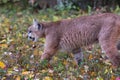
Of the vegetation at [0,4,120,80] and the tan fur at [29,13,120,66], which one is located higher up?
the tan fur at [29,13,120,66]

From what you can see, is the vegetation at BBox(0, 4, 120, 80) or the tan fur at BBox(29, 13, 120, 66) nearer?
the vegetation at BBox(0, 4, 120, 80)

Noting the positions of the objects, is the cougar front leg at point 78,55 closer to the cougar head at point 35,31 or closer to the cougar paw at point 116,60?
the cougar head at point 35,31

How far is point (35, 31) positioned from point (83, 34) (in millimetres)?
1327

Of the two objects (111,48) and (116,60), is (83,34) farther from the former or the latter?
(116,60)

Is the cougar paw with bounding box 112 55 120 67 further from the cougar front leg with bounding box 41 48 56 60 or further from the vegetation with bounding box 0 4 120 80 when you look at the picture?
the cougar front leg with bounding box 41 48 56 60

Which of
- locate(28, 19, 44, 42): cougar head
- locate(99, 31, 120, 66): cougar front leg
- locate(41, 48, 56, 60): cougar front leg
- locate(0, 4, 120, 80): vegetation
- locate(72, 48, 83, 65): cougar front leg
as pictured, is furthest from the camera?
locate(28, 19, 44, 42): cougar head

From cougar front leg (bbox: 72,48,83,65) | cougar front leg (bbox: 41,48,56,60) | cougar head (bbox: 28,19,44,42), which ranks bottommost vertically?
cougar front leg (bbox: 72,48,83,65)

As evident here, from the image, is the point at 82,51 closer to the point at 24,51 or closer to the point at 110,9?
the point at 24,51

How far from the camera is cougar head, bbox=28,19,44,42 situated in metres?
9.26

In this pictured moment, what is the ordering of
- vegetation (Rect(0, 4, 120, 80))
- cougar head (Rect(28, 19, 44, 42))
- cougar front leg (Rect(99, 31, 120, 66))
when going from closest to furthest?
vegetation (Rect(0, 4, 120, 80))
cougar front leg (Rect(99, 31, 120, 66))
cougar head (Rect(28, 19, 44, 42))

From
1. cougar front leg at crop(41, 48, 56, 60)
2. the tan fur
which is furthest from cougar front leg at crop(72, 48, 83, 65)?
cougar front leg at crop(41, 48, 56, 60)

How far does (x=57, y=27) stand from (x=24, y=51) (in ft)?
2.88

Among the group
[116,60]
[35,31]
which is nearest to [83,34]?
[116,60]

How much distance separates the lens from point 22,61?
8422 millimetres
